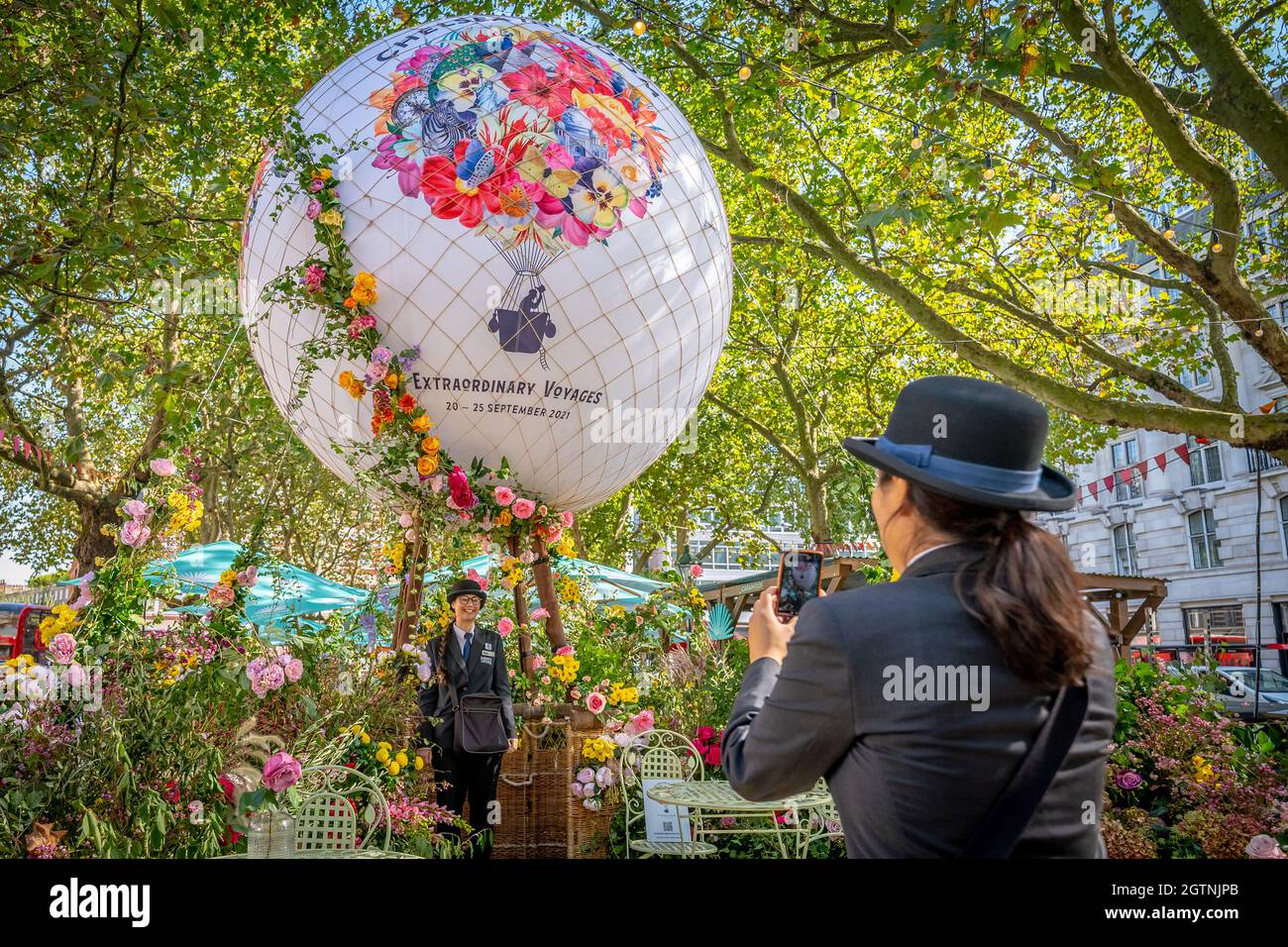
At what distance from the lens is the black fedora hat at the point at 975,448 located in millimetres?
1774

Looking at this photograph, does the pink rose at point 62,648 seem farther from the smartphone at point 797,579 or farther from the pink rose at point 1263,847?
the pink rose at point 1263,847

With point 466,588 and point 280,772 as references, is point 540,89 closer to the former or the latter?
point 466,588

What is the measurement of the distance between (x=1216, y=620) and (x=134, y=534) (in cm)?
4305

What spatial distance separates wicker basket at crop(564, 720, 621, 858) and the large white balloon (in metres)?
2.07

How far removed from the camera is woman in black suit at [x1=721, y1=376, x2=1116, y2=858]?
1.60 m

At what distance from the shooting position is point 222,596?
3.99m

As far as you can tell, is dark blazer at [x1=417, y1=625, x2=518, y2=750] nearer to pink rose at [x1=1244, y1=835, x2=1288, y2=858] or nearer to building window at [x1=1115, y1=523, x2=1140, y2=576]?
pink rose at [x1=1244, y1=835, x2=1288, y2=858]

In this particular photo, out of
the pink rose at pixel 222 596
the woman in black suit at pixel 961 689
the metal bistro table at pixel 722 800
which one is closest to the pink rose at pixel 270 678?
the pink rose at pixel 222 596

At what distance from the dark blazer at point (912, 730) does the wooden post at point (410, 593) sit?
3.78 meters

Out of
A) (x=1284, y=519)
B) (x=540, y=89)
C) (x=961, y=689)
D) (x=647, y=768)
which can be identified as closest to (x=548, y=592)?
(x=647, y=768)
